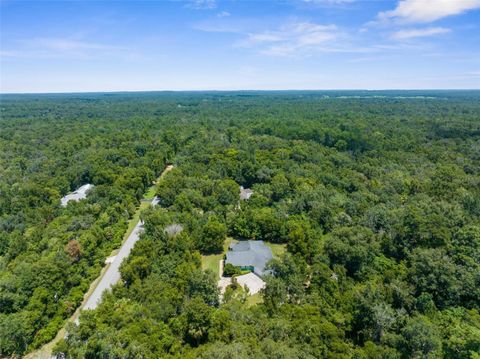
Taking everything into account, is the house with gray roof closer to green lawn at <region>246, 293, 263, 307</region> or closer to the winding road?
green lawn at <region>246, 293, 263, 307</region>

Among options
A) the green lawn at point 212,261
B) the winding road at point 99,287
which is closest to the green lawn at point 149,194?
the winding road at point 99,287

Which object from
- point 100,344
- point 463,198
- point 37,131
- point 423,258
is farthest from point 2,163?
point 463,198

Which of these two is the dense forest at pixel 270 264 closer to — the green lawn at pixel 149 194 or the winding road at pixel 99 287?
the winding road at pixel 99 287

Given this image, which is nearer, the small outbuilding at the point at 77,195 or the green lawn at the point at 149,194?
the small outbuilding at the point at 77,195

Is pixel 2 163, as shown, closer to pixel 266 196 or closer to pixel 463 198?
pixel 266 196

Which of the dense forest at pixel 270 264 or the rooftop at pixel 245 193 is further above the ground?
the dense forest at pixel 270 264

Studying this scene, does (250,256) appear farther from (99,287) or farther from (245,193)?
(245,193)

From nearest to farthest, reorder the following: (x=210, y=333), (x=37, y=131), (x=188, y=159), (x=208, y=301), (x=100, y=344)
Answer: (x=100, y=344) → (x=210, y=333) → (x=208, y=301) → (x=188, y=159) → (x=37, y=131)
